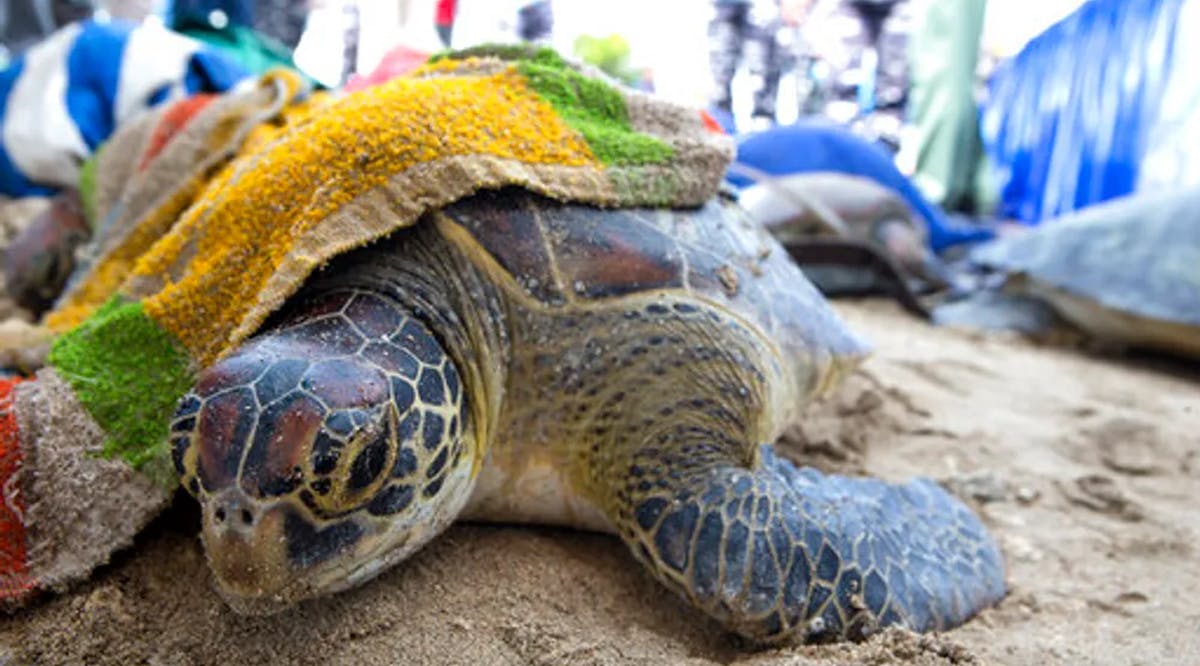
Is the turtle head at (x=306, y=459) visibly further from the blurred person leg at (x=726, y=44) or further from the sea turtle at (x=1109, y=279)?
the blurred person leg at (x=726, y=44)

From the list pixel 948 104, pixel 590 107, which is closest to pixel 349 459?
pixel 590 107

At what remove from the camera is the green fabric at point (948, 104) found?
628cm

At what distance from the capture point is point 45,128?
302 centimetres

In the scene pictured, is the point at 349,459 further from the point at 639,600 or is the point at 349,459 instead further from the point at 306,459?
the point at 639,600

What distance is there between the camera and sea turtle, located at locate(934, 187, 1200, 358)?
9.55 feet

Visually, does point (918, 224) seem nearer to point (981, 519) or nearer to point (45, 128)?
point (981, 519)

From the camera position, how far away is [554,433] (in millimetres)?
1207

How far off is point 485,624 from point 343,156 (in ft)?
2.31

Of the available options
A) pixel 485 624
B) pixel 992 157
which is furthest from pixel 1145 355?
pixel 992 157

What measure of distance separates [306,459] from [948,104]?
6.78 metres

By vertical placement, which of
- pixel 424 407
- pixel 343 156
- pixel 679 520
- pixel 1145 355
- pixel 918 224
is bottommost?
pixel 1145 355

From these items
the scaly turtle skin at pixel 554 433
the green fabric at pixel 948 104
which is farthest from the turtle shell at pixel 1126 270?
the green fabric at pixel 948 104

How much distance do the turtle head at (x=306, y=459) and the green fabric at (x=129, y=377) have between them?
0.75 feet

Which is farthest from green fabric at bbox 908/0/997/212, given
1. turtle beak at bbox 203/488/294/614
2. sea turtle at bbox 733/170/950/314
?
turtle beak at bbox 203/488/294/614
